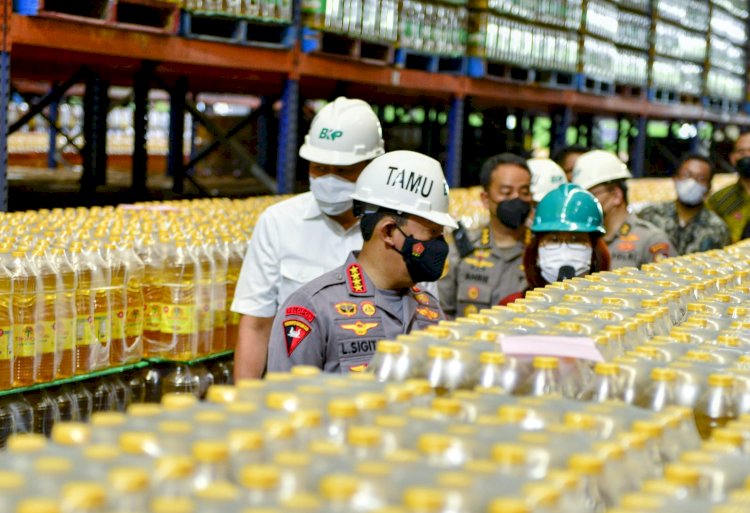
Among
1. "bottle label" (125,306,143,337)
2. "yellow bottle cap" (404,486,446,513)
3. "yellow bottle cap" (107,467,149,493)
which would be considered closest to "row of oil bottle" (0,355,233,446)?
"bottle label" (125,306,143,337)

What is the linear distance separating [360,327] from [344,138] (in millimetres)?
1496

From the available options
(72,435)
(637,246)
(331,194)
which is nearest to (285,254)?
(331,194)

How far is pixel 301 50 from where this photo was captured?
30.8ft

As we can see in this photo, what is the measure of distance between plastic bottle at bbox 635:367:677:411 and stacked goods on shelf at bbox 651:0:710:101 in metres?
16.3

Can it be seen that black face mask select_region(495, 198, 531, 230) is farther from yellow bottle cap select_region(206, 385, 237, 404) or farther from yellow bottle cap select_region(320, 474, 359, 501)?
yellow bottle cap select_region(320, 474, 359, 501)

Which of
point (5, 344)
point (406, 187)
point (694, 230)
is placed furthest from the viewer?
point (694, 230)

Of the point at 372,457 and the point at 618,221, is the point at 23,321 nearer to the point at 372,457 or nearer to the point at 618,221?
the point at 372,457

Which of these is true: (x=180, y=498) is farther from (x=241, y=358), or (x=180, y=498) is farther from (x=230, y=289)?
(x=230, y=289)

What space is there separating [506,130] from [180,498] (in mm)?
17654

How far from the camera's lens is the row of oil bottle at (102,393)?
4492mm

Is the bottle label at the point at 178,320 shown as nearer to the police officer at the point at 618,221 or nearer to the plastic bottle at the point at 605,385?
the police officer at the point at 618,221

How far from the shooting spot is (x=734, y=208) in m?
8.54

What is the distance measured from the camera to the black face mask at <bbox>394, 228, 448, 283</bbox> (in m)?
3.79

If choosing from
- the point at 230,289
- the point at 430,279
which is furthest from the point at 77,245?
→ the point at 430,279
